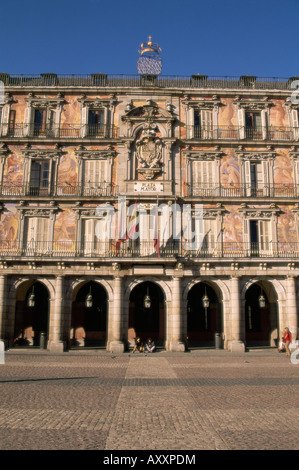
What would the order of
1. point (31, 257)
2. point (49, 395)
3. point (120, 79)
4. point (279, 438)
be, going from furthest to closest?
point (120, 79)
point (31, 257)
point (49, 395)
point (279, 438)

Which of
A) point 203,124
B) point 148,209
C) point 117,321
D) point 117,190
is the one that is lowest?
point 117,321

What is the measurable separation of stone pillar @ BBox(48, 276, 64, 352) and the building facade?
10cm

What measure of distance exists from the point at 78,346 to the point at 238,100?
73.8 ft

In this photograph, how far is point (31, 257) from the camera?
28.2 metres

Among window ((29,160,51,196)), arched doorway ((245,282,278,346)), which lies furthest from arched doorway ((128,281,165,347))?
window ((29,160,51,196))

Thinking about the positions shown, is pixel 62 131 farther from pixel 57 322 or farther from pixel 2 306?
pixel 57 322

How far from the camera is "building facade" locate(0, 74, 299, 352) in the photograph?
28.5 m

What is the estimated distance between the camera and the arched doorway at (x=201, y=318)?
32.5 metres

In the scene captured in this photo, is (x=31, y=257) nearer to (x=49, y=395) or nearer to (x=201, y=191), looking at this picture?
(x=201, y=191)

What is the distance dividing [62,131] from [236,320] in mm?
18875

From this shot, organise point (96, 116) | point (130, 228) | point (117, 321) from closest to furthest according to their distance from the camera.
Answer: point (117, 321)
point (130, 228)
point (96, 116)

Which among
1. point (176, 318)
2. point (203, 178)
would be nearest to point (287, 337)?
point (176, 318)

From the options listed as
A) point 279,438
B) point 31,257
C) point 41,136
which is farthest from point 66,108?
point 279,438

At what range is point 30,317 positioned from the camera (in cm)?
3222
